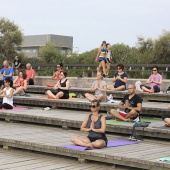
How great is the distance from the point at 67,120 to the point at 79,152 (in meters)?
3.03

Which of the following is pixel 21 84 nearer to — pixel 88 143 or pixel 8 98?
pixel 8 98

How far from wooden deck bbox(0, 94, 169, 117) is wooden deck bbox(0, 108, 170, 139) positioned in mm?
293

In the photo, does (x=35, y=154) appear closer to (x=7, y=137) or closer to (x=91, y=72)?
(x=7, y=137)

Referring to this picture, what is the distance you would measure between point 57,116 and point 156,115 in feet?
8.58

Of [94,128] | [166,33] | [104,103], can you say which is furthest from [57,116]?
[166,33]

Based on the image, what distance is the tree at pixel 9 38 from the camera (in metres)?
63.0

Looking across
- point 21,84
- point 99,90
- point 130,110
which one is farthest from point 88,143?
point 21,84

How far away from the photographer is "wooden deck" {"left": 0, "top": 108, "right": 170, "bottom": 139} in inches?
407

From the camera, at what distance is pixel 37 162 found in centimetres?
912

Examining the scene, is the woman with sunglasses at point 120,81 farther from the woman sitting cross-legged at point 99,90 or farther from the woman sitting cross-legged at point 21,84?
the woman sitting cross-legged at point 21,84

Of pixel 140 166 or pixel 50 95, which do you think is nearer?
pixel 140 166

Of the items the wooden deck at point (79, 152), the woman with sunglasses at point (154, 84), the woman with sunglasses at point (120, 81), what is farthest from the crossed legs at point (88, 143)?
the woman with sunglasses at point (120, 81)

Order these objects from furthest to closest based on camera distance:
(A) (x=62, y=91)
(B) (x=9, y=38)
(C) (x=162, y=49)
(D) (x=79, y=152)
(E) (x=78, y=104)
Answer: (B) (x=9, y=38), (C) (x=162, y=49), (A) (x=62, y=91), (E) (x=78, y=104), (D) (x=79, y=152)

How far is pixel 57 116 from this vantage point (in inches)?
508
